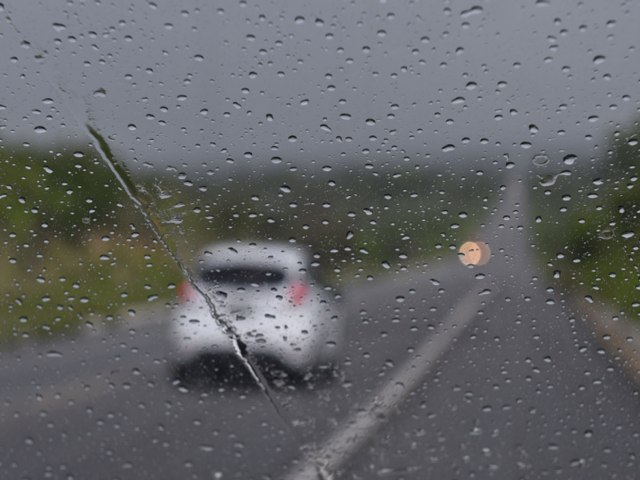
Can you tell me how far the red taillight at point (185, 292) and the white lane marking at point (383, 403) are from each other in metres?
0.94

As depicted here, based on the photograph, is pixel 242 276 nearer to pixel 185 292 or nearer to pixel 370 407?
pixel 185 292

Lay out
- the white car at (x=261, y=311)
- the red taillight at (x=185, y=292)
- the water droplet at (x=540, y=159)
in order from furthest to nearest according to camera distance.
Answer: the water droplet at (x=540, y=159) → the red taillight at (x=185, y=292) → the white car at (x=261, y=311)

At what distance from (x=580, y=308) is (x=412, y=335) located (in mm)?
796

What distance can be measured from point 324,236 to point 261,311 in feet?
1.63

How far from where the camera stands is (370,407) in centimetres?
245

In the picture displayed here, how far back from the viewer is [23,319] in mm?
2691

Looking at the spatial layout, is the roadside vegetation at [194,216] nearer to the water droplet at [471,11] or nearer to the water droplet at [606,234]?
the water droplet at [606,234]

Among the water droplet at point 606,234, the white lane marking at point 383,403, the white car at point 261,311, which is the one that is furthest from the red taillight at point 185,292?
the water droplet at point 606,234

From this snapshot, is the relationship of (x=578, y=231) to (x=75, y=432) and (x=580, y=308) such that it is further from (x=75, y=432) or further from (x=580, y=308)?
(x=75, y=432)

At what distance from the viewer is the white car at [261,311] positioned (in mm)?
2654

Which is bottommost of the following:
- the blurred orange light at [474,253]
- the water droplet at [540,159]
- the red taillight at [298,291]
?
the blurred orange light at [474,253]

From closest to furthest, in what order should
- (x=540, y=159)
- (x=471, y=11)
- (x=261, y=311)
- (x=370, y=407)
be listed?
(x=370, y=407), (x=471, y=11), (x=261, y=311), (x=540, y=159)

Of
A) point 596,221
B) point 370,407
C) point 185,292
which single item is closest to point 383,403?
point 370,407

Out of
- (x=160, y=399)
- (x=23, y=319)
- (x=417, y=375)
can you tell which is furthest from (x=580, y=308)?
(x=23, y=319)
